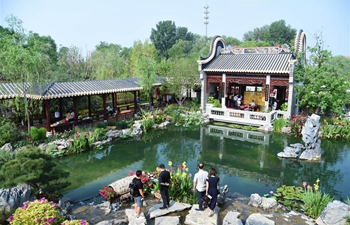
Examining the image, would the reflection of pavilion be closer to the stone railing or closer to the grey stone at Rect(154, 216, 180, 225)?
the stone railing

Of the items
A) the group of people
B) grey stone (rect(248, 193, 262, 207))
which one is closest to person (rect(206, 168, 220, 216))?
the group of people

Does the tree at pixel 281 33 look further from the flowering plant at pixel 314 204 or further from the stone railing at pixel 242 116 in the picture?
the flowering plant at pixel 314 204

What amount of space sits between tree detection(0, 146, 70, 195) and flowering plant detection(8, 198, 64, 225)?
1.06 meters

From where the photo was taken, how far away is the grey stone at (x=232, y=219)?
202 inches

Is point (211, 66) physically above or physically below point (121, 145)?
above

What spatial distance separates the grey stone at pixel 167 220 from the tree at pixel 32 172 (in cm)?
232

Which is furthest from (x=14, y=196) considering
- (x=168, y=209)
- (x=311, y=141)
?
(x=311, y=141)

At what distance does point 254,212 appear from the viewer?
589cm

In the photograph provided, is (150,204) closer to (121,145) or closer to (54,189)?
(54,189)

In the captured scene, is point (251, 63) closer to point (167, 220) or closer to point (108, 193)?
point (108, 193)

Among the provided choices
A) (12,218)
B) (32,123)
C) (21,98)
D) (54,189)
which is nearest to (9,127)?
(21,98)

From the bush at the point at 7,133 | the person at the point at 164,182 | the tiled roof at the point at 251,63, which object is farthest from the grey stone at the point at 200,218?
Result: the tiled roof at the point at 251,63

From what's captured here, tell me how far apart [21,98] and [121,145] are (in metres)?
4.69

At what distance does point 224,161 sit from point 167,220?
4881 millimetres
